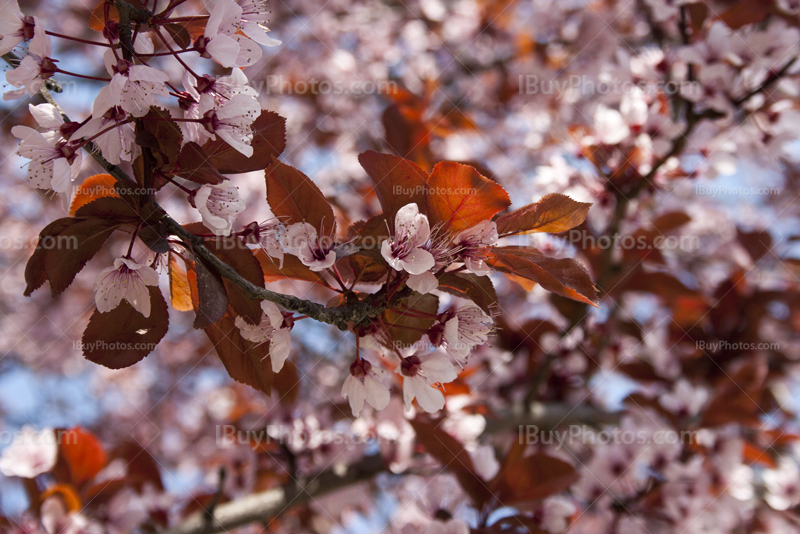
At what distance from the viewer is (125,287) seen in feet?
2.70

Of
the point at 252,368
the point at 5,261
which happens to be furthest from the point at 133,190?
the point at 5,261

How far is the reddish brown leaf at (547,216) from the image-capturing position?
863 mm

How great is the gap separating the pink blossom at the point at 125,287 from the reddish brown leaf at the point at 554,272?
56 cm

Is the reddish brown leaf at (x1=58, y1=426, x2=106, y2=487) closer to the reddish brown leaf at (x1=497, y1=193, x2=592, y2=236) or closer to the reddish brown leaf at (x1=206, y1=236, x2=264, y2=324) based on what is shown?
the reddish brown leaf at (x1=206, y1=236, x2=264, y2=324)

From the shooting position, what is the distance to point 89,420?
4617 mm

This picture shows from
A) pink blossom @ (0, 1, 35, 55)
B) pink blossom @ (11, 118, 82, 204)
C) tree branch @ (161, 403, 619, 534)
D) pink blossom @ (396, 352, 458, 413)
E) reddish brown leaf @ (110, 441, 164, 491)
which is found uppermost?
pink blossom @ (0, 1, 35, 55)

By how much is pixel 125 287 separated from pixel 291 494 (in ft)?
3.52

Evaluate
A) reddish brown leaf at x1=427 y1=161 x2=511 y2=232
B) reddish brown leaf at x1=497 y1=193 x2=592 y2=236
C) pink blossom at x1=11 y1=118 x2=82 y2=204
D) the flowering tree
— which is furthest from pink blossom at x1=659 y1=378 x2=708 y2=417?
pink blossom at x1=11 y1=118 x2=82 y2=204

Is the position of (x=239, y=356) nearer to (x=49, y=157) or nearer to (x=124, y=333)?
(x=124, y=333)

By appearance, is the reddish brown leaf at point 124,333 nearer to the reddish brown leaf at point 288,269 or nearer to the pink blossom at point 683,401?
the reddish brown leaf at point 288,269

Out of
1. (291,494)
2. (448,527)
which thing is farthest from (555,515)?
(291,494)

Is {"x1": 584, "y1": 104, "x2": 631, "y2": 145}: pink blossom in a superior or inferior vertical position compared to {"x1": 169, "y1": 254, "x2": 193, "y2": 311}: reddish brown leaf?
superior

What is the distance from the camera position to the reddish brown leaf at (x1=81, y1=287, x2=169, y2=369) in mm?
829

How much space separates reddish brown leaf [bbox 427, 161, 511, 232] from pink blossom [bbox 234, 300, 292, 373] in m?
0.30
